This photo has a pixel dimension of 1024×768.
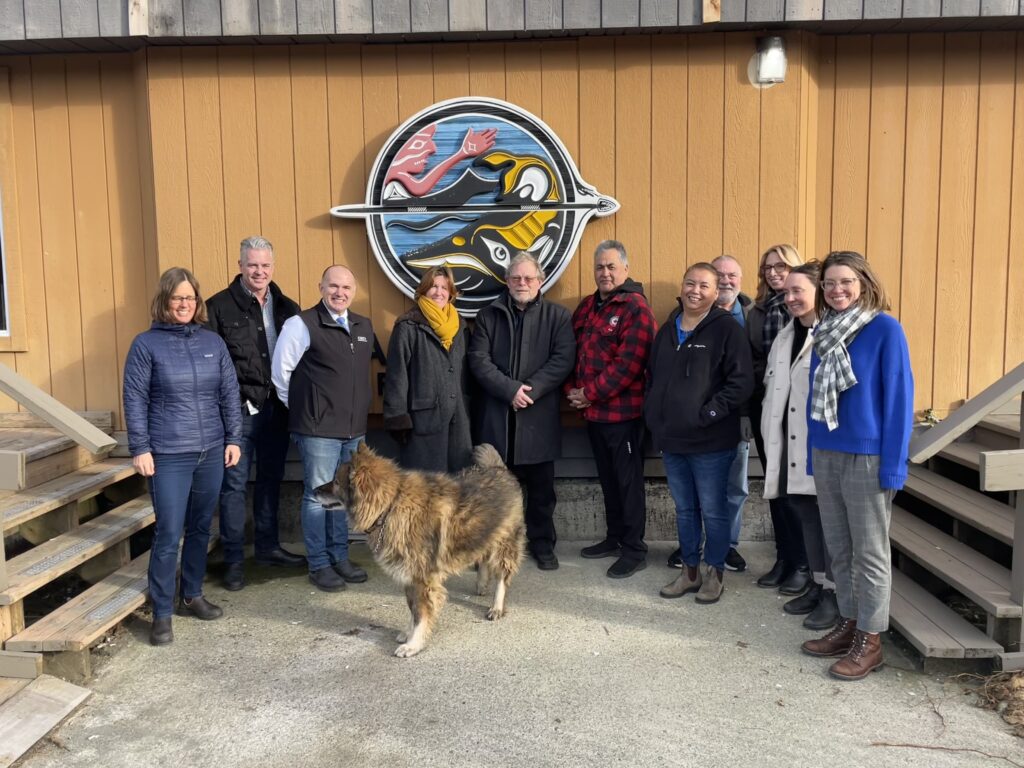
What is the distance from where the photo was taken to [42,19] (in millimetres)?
5059

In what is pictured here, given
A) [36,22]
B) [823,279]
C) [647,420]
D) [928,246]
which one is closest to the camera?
[823,279]

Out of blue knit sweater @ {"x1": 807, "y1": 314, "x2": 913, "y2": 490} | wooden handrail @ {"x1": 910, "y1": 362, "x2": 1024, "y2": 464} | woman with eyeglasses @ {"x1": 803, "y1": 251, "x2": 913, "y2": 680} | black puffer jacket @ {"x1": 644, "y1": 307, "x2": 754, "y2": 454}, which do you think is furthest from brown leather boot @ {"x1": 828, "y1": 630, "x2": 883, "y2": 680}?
black puffer jacket @ {"x1": 644, "y1": 307, "x2": 754, "y2": 454}

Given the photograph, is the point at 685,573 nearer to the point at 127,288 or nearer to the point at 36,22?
the point at 127,288

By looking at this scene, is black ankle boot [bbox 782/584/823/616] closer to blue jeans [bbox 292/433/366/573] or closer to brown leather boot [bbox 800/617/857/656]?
brown leather boot [bbox 800/617/857/656]

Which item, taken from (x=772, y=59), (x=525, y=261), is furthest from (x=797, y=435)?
(x=772, y=59)

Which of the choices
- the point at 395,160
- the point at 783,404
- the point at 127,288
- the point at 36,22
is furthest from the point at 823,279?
the point at 36,22

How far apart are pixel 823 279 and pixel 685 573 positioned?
78.1 inches

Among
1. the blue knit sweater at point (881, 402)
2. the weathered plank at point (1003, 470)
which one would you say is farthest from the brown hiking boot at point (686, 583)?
the weathered plank at point (1003, 470)

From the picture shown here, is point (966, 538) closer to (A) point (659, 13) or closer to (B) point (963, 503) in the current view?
(B) point (963, 503)

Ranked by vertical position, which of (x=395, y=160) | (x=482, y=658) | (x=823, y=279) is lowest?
(x=482, y=658)

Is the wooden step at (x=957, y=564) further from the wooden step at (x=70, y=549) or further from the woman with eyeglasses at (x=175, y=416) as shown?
the wooden step at (x=70, y=549)

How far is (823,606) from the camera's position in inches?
164

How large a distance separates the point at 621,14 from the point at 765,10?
0.94 m

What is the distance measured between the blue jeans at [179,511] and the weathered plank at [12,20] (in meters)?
3.31
